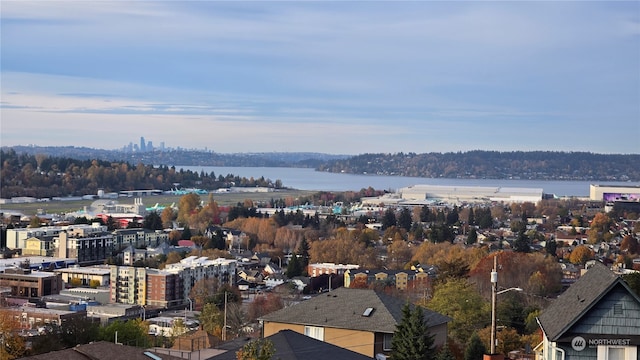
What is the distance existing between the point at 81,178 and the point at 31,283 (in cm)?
6615

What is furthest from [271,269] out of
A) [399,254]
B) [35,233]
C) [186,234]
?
[35,233]

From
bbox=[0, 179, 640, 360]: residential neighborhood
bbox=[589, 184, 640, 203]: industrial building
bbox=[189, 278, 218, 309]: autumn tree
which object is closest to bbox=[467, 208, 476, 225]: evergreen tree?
bbox=[0, 179, 640, 360]: residential neighborhood

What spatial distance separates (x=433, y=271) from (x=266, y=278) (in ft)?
19.6

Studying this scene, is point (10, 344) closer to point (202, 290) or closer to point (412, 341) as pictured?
point (412, 341)

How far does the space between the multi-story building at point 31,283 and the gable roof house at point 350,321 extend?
19.3 m

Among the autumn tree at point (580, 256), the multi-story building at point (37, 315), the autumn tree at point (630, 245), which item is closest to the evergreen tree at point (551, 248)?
the autumn tree at point (580, 256)

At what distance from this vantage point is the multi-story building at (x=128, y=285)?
3080 centimetres

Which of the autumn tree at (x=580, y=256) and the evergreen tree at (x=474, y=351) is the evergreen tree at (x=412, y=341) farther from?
the autumn tree at (x=580, y=256)

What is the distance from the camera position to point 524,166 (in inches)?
7008

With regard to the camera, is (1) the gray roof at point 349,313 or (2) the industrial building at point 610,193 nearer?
(1) the gray roof at point 349,313

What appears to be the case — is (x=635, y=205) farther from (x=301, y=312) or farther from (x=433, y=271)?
(x=301, y=312)

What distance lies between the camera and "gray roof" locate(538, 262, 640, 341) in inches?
283

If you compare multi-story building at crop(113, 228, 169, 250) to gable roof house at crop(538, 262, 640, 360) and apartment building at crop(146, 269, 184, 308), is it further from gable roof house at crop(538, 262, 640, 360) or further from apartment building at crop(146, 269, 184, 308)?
gable roof house at crop(538, 262, 640, 360)

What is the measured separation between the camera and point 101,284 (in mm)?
33562
